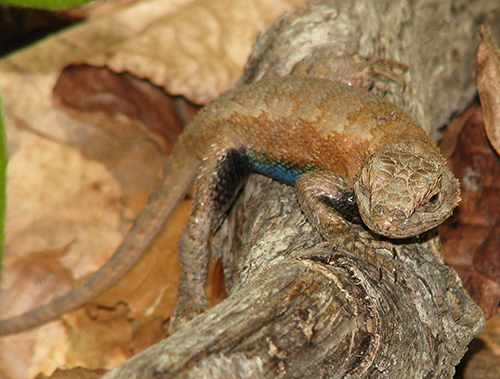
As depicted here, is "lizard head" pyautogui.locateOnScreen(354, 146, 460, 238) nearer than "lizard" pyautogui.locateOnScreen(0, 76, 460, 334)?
Yes

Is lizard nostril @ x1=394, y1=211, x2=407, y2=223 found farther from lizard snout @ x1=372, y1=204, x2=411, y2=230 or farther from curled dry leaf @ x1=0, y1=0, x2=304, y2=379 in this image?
curled dry leaf @ x1=0, y1=0, x2=304, y2=379

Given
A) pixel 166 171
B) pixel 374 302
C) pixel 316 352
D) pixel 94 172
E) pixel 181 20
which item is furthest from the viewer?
pixel 181 20

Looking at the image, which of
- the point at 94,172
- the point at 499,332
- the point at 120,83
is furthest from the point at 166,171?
the point at 499,332

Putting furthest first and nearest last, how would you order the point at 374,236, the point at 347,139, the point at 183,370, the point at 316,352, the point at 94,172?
1. the point at 94,172
2. the point at 347,139
3. the point at 374,236
4. the point at 316,352
5. the point at 183,370

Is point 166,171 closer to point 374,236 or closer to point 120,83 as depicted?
point 120,83

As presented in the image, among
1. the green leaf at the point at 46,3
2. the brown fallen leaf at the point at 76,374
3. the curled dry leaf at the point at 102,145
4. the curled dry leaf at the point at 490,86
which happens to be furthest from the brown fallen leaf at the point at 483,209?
the green leaf at the point at 46,3

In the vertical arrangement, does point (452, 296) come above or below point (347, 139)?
below

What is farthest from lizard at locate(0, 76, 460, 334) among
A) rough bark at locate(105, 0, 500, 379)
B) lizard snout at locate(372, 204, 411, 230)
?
rough bark at locate(105, 0, 500, 379)
